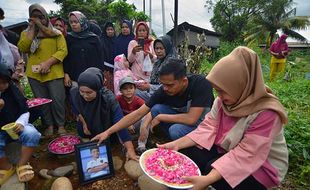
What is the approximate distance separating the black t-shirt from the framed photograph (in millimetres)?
652

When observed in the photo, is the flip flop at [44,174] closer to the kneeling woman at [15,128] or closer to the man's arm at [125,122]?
the kneeling woman at [15,128]

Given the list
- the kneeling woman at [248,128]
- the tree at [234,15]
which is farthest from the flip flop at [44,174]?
the tree at [234,15]

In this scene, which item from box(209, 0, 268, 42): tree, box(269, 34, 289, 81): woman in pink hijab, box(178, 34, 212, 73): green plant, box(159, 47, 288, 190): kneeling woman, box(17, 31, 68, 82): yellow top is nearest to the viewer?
box(159, 47, 288, 190): kneeling woman

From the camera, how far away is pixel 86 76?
2.70 meters

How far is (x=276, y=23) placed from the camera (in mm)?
19469

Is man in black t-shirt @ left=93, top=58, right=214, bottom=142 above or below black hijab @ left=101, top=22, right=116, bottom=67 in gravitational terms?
below

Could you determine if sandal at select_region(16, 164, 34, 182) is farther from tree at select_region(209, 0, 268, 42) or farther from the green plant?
tree at select_region(209, 0, 268, 42)

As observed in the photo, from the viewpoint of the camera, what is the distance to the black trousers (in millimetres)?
1854

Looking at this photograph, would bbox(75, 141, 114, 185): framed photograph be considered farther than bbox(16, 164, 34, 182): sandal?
Yes

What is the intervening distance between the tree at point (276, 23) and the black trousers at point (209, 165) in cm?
1861

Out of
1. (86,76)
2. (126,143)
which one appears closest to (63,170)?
(126,143)

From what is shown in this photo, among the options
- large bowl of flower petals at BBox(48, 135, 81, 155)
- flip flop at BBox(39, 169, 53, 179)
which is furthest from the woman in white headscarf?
flip flop at BBox(39, 169, 53, 179)

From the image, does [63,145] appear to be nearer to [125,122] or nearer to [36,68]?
[125,122]

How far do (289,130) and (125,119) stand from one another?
2.06 m
